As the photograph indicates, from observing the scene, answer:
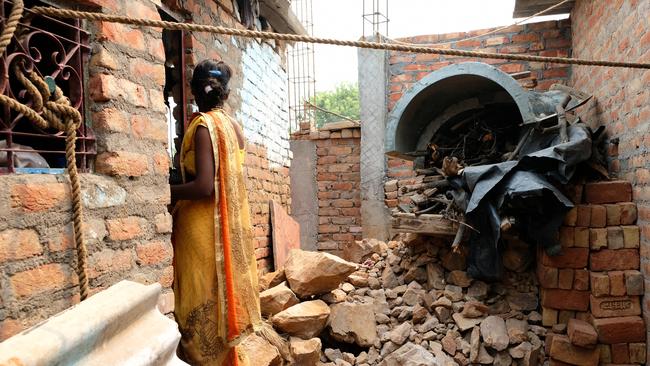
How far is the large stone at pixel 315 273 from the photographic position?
319 centimetres

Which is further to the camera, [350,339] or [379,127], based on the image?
[379,127]

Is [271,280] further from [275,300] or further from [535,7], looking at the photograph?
[535,7]

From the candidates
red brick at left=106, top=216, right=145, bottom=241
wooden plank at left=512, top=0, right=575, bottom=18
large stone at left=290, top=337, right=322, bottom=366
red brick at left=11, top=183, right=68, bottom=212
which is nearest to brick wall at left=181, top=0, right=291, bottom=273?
large stone at left=290, top=337, right=322, bottom=366

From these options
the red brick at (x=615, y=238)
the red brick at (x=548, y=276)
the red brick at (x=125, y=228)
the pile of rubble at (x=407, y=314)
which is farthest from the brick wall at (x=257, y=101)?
the red brick at (x=615, y=238)

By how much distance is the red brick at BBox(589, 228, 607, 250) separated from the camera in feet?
9.53

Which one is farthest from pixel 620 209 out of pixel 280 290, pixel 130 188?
pixel 130 188

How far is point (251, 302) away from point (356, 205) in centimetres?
488

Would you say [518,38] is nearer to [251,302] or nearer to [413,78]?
[413,78]

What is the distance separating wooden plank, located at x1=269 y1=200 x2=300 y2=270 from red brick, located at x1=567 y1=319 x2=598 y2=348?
92.3 inches

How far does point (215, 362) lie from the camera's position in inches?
73.9

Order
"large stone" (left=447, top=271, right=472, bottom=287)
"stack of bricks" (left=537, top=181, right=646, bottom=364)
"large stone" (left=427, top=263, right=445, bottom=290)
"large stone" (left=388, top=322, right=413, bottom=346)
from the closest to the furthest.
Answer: "stack of bricks" (left=537, top=181, right=646, bottom=364) → "large stone" (left=388, top=322, right=413, bottom=346) → "large stone" (left=447, top=271, right=472, bottom=287) → "large stone" (left=427, top=263, right=445, bottom=290)

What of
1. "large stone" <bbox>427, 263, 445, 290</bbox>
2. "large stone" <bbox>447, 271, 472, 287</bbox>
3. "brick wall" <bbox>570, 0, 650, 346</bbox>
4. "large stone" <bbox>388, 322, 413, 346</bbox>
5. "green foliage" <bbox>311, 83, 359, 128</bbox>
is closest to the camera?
"brick wall" <bbox>570, 0, 650, 346</bbox>

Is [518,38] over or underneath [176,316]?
over

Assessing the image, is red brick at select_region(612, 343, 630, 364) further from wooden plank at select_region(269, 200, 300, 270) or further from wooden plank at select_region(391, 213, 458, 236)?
wooden plank at select_region(269, 200, 300, 270)
